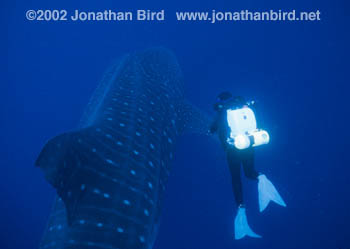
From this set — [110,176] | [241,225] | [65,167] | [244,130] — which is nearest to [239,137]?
[244,130]

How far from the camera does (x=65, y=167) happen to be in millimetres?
1956

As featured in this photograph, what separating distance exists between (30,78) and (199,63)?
18.9ft

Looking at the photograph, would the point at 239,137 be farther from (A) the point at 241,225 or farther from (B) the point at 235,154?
(A) the point at 241,225

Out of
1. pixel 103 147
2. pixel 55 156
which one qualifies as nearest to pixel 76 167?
pixel 55 156

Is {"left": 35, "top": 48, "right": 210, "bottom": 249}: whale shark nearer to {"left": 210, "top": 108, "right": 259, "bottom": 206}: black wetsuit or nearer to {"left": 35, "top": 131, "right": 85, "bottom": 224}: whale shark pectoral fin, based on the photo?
{"left": 35, "top": 131, "right": 85, "bottom": 224}: whale shark pectoral fin

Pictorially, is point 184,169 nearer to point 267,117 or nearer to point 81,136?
point 267,117

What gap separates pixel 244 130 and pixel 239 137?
0.18m

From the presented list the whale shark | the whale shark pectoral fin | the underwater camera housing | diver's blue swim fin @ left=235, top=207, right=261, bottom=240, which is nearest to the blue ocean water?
diver's blue swim fin @ left=235, top=207, right=261, bottom=240

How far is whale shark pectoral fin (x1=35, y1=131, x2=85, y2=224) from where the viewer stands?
1.90m

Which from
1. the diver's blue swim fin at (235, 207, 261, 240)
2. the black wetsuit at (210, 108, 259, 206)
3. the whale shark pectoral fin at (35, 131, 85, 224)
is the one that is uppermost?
the black wetsuit at (210, 108, 259, 206)

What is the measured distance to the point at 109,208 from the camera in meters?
2.15

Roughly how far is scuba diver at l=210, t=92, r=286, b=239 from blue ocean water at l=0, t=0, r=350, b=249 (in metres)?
2.56

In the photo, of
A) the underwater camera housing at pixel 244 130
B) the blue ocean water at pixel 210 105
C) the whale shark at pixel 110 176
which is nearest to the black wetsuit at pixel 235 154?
the underwater camera housing at pixel 244 130

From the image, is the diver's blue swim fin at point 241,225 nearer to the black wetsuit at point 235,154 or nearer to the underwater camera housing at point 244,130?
the black wetsuit at point 235,154
